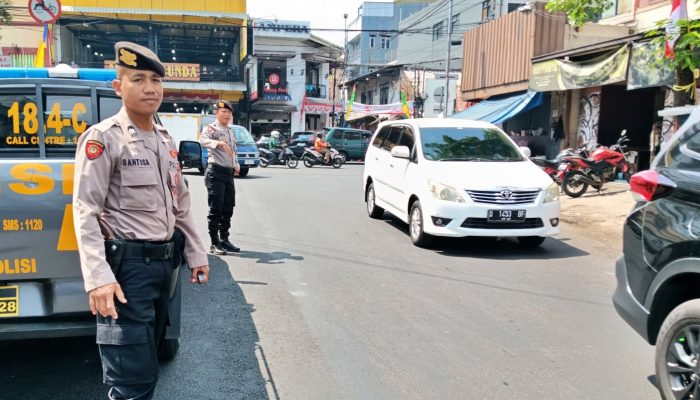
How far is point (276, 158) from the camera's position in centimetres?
2541

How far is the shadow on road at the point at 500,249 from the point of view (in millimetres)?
7531

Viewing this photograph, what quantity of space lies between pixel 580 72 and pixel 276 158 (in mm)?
14485

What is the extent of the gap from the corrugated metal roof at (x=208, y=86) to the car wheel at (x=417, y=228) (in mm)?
27980

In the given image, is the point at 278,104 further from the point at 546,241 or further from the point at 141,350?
the point at 141,350

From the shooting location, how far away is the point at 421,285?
608 centimetres

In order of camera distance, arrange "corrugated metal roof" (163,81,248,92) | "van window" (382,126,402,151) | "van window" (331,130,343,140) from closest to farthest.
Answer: "van window" (382,126,402,151)
"van window" (331,130,343,140)
"corrugated metal roof" (163,81,248,92)

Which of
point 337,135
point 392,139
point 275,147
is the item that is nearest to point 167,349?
point 392,139

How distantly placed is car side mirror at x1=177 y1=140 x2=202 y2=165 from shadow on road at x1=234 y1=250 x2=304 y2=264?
2.24 meters

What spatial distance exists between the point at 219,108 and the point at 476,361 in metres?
4.63

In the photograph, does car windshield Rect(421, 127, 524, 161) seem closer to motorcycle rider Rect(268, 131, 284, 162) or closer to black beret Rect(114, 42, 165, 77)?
black beret Rect(114, 42, 165, 77)

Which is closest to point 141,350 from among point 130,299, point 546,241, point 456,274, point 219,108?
point 130,299

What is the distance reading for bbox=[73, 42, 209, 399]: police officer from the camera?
239 cm

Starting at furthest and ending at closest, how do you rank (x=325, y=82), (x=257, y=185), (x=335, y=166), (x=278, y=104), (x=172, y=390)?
(x=325, y=82), (x=278, y=104), (x=335, y=166), (x=257, y=185), (x=172, y=390)

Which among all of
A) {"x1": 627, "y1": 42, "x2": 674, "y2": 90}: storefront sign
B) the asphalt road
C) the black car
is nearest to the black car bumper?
the black car
